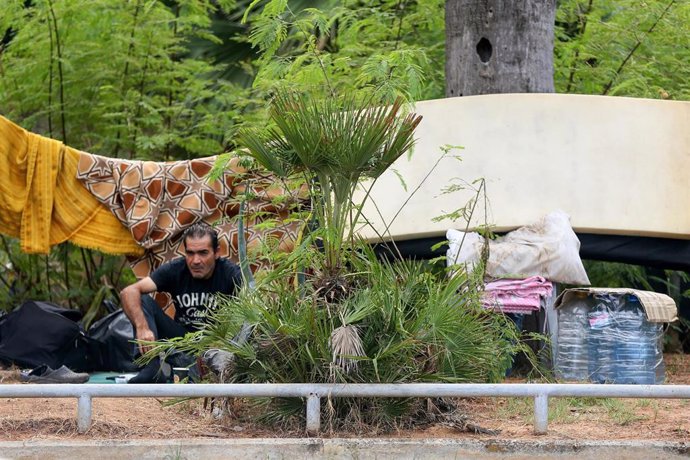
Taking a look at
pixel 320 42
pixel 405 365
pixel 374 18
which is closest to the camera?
pixel 405 365

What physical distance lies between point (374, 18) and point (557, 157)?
2.77 metres

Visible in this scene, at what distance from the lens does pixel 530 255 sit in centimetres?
699

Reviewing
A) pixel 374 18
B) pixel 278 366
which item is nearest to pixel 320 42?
pixel 374 18

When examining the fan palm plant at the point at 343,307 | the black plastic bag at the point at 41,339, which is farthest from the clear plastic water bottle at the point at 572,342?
the black plastic bag at the point at 41,339

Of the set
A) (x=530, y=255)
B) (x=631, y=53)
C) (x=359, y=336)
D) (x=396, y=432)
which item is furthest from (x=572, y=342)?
(x=631, y=53)

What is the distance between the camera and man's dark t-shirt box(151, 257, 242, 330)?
282 inches

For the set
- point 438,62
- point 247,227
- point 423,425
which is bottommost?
point 423,425

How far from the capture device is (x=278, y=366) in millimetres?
5145

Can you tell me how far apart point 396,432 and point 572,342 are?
88.3 inches

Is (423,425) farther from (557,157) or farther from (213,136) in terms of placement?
(213,136)

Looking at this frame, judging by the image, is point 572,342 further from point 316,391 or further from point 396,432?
point 316,391

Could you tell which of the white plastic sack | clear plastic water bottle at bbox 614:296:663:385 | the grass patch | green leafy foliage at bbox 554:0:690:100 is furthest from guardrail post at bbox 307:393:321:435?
green leafy foliage at bbox 554:0:690:100

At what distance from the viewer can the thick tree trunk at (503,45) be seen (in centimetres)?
852

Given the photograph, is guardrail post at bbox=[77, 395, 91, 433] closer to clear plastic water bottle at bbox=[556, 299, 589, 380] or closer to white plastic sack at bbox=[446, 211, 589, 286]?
white plastic sack at bbox=[446, 211, 589, 286]
